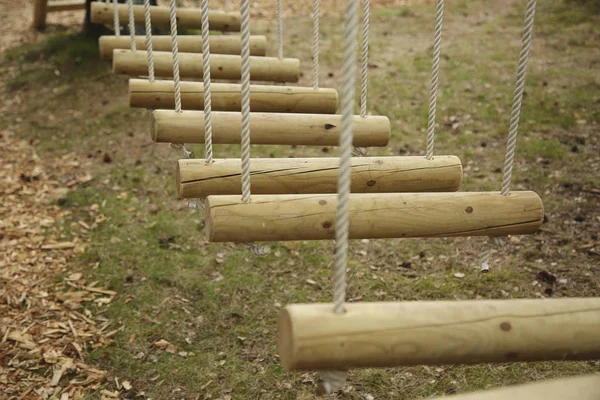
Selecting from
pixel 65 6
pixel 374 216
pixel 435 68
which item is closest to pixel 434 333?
pixel 374 216

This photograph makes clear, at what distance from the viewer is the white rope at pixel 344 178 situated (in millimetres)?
1481

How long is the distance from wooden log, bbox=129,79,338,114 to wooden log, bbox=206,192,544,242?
1.23m

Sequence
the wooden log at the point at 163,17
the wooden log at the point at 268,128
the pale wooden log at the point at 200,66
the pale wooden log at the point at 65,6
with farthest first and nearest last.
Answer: the pale wooden log at the point at 65,6, the wooden log at the point at 163,17, the pale wooden log at the point at 200,66, the wooden log at the point at 268,128

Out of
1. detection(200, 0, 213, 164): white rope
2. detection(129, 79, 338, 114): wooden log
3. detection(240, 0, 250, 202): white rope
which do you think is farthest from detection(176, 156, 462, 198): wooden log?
detection(129, 79, 338, 114): wooden log

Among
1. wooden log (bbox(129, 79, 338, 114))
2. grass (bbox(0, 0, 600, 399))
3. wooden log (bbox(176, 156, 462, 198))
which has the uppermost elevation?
wooden log (bbox(129, 79, 338, 114))

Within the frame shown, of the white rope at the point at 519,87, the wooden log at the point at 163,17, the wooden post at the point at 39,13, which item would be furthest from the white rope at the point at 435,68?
the wooden post at the point at 39,13

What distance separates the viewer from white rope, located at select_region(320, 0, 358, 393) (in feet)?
4.86

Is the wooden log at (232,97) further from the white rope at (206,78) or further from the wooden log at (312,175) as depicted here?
the wooden log at (312,175)

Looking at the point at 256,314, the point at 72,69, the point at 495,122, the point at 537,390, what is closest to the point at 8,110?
the point at 72,69

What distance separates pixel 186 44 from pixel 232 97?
3.43 ft

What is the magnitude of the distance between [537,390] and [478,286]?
2.20 m

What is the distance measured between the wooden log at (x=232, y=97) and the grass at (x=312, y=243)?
1134 millimetres

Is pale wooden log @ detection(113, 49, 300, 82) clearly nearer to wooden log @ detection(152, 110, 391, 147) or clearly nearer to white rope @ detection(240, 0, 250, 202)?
wooden log @ detection(152, 110, 391, 147)

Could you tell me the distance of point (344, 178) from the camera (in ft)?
4.92
